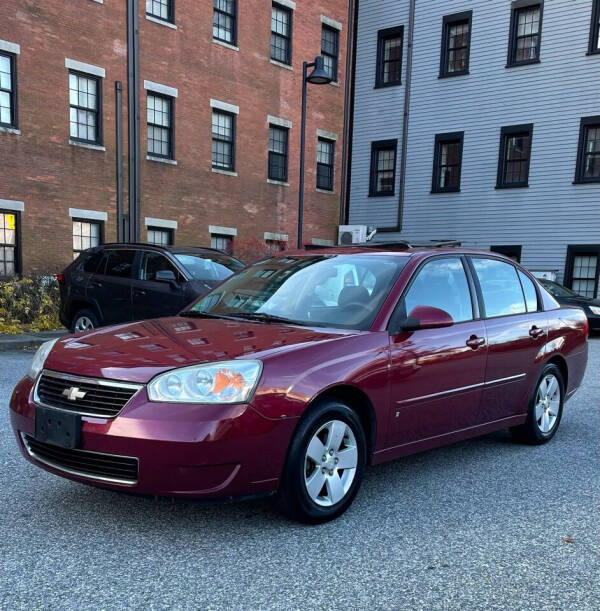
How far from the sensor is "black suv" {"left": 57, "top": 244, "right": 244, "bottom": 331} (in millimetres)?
9070

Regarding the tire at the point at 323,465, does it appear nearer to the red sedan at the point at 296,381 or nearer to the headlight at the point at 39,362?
the red sedan at the point at 296,381

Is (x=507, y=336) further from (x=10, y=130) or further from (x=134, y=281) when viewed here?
(x=10, y=130)

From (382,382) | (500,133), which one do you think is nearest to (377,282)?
(382,382)

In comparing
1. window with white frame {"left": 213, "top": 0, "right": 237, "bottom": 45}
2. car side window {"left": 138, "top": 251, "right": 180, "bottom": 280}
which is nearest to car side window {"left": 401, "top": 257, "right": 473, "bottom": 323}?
car side window {"left": 138, "top": 251, "right": 180, "bottom": 280}

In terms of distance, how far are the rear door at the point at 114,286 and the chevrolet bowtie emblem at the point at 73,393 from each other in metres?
6.44

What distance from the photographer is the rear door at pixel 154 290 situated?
9008mm

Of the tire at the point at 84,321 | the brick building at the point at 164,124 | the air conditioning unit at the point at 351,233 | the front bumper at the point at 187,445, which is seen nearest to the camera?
the front bumper at the point at 187,445

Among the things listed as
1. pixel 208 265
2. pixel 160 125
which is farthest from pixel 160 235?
pixel 208 265

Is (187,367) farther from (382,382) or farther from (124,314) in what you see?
(124,314)

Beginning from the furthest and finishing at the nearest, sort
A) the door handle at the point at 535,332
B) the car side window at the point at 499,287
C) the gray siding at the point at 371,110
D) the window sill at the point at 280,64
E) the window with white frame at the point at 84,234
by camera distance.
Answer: the gray siding at the point at 371,110
the window sill at the point at 280,64
the window with white frame at the point at 84,234
the door handle at the point at 535,332
the car side window at the point at 499,287

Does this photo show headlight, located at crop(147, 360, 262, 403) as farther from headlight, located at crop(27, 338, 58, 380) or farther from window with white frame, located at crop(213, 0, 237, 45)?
window with white frame, located at crop(213, 0, 237, 45)

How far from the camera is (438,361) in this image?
13.5 feet

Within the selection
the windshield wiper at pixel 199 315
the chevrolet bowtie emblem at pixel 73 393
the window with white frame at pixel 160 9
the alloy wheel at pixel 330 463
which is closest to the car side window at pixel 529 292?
the alloy wheel at pixel 330 463

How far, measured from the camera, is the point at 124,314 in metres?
9.60
